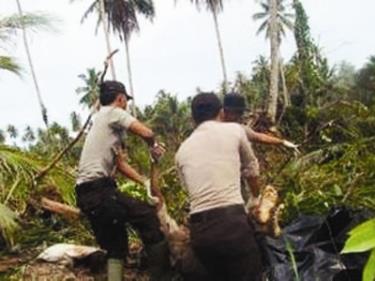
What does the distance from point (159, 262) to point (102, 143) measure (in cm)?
75

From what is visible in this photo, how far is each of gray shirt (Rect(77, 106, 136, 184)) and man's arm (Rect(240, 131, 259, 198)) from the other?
0.78 m

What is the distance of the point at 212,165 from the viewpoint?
10.4ft

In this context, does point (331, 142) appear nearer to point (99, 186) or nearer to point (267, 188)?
point (267, 188)

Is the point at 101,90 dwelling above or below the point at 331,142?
above

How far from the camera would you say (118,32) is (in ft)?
110

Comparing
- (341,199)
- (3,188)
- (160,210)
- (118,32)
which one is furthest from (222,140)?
(118,32)

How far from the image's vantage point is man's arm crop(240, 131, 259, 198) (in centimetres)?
334

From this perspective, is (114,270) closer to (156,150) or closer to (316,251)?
(156,150)

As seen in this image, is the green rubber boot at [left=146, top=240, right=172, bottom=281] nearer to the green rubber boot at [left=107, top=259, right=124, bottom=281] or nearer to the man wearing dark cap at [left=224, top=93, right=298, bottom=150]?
the green rubber boot at [left=107, top=259, right=124, bottom=281]

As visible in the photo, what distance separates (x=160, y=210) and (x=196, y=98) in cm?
91

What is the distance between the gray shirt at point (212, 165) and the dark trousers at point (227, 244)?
54 millimetres

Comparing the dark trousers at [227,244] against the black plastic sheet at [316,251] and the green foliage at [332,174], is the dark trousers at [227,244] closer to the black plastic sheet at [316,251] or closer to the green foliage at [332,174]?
the black plastic sheet at [316,251]

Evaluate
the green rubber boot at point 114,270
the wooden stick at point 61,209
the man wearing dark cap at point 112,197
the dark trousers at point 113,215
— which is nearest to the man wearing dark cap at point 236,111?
the man wearing dark cap at point 112,197

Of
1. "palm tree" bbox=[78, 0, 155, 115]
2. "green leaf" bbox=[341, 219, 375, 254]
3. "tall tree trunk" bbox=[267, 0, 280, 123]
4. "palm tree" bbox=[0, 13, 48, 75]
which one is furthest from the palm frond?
"palm tree" bbox=[78, 0, 155, 115]
